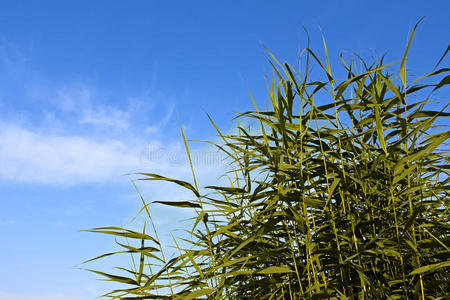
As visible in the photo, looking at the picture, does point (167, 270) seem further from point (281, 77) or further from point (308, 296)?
point (281, 77)

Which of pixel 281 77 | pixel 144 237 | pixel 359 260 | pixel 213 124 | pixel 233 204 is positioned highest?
pixel 281 77

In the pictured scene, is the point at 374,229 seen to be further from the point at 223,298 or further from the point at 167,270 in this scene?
the point at 167,270

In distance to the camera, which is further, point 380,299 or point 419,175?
point 419,175

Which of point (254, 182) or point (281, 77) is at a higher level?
point (281, 77)

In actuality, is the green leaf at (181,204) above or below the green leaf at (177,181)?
below

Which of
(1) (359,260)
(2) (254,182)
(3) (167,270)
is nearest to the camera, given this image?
(1) (359,260)

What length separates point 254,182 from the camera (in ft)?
→ 5.78

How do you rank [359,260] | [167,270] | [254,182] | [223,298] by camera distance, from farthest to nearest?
[254,182], [223,298], [167,270], [359,260]

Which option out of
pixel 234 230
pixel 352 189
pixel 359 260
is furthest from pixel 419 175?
pixel 234 230

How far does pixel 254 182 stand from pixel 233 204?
164 mm

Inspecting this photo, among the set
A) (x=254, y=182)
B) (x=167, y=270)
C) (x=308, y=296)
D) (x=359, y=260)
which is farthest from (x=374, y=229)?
(x=167, y=270)

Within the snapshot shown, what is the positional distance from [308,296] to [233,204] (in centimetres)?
46

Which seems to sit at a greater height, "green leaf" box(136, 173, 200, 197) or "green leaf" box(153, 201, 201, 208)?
"green leaf" box(136, 173, 200, 197)

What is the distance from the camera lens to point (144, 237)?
1.44 m
